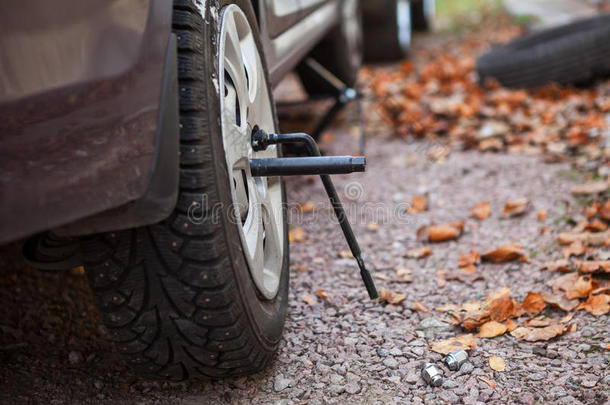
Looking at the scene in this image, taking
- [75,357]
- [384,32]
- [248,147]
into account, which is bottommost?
[75,357]

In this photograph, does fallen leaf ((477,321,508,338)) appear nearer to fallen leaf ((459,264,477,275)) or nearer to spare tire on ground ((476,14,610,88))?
fallen leaf ((459,264,477,275))

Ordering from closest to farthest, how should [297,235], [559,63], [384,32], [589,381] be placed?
[589,381], [297,235], [559,63], [384,32]

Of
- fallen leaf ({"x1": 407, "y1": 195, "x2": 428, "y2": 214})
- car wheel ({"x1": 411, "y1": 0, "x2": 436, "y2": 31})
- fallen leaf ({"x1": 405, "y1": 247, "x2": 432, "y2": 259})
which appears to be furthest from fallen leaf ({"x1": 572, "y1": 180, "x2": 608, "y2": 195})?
car wheel ({"x1": 411, "y1": 0, "x2": 436, "y2": 31})

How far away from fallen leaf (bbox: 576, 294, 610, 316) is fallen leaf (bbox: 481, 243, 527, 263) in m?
0.35

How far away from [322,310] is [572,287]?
0.75 metres

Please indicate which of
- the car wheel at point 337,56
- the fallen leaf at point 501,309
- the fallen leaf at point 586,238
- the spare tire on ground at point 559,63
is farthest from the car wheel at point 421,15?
the fallen leaf at point 501,309

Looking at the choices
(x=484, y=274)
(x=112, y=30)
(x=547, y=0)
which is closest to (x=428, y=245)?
(x=484, y=274)

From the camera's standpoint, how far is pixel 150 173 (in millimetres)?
1070

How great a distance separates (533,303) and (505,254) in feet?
1.18

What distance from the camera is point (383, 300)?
6.27ft

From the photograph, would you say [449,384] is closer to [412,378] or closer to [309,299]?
[412,378]

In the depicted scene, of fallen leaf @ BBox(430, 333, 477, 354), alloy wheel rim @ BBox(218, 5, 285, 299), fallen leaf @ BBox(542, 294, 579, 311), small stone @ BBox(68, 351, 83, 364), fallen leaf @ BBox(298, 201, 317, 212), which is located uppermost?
alloy wheel rim @ BBox(218, 5, 285, 299)

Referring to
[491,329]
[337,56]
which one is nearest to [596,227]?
[491,329]

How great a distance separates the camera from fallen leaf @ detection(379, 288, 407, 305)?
1.89 m
